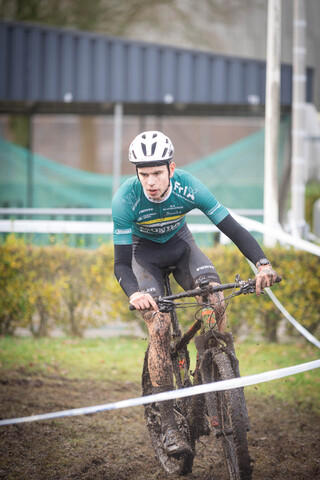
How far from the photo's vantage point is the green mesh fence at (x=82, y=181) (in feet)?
48.8

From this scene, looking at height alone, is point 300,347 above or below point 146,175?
below

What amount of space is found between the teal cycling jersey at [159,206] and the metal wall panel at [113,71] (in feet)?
34.8

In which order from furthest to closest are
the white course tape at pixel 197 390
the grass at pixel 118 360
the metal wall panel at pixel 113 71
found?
the metal wall panel at pixel 113 71 → the grass at pixel 118 360 → the white course tape at pixel 197 390

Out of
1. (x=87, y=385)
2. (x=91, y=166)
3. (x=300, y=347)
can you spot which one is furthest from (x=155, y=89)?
(x=91, y=166)

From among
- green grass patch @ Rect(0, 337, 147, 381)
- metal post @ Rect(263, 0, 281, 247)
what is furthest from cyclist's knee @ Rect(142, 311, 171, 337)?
metal post @ Rect(263, 0, 281, 247)

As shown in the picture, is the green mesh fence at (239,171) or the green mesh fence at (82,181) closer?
the green mesh fence at (82,181)

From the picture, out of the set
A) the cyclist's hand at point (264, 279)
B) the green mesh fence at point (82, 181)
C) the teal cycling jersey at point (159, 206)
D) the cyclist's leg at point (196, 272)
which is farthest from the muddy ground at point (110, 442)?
the green mesh fence at point (82, 181)

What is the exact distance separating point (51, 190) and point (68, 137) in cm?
2224

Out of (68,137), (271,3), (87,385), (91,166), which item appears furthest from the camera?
(68,137)

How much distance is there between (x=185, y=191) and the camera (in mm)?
4164

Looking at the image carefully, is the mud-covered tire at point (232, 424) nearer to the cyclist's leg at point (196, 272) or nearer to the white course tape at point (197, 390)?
the white course tape at point (197, 390)

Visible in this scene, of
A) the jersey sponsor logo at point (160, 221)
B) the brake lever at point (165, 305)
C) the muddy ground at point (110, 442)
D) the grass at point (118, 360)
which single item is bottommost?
the muddy ground at point (110, 442)

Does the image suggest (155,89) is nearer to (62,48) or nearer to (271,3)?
(62,48)

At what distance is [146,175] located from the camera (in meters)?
4.02
